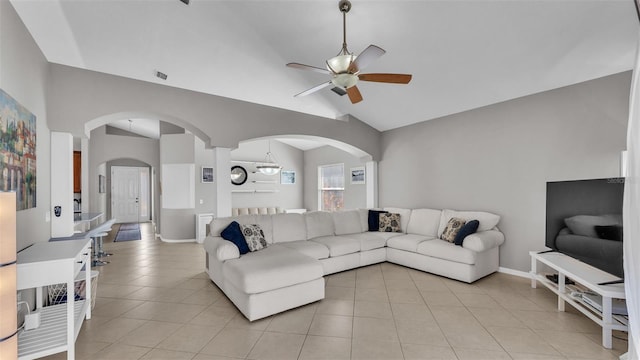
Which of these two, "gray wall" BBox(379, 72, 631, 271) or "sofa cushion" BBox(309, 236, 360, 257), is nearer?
"gray wall" BBox(379, 72, 631, 271)

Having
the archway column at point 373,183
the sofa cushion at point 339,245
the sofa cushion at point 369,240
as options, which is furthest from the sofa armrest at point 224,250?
the archway column at point 373,183

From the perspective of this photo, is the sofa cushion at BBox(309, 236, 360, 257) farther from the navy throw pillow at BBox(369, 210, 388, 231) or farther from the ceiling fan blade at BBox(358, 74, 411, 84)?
the ceiling fan blade at BBox(358, 74, 411, 84)

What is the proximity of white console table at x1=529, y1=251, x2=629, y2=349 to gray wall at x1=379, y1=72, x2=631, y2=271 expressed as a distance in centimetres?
90

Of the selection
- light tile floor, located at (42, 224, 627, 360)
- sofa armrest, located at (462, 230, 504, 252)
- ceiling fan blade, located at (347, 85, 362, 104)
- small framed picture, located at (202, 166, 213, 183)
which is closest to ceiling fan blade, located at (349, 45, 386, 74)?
ceiling fan blade, located at (347, 85, 362, 104)

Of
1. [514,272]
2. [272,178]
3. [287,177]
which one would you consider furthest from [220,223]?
[287,177]

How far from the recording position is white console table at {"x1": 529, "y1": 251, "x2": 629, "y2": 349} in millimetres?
2291

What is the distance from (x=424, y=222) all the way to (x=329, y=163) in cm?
406

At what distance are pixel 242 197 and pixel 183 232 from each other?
71.9 inches

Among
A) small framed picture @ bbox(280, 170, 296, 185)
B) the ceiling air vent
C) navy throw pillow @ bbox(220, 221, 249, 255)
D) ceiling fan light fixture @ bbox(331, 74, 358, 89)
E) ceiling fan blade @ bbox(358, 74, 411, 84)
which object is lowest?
navy throw pillow @ bbox(220, 221, 249, 255)

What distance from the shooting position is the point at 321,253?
4.18 meters

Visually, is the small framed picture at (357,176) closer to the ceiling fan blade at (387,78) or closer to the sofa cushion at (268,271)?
the sofa cushion at (268,271)

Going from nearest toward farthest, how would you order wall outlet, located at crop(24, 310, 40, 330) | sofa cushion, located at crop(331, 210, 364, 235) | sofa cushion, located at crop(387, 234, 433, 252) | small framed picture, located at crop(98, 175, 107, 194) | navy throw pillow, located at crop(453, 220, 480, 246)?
wall outlet, located at crop(24, 310, 40, 330)
navy throw pillow, located at crop(453, 220, 480, 246)
sofa cushion, located at crop(387, 234, 433, 252)
sofa cushion, located at crop(331, 210, 364, 235)
small framed picture, located at crop(98, 175, 107, 194)

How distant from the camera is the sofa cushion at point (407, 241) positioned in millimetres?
4509

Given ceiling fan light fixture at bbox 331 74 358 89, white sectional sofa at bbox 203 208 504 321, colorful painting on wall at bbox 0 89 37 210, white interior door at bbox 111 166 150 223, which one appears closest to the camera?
colorful painting on wall at bbox 0 89 37 210
